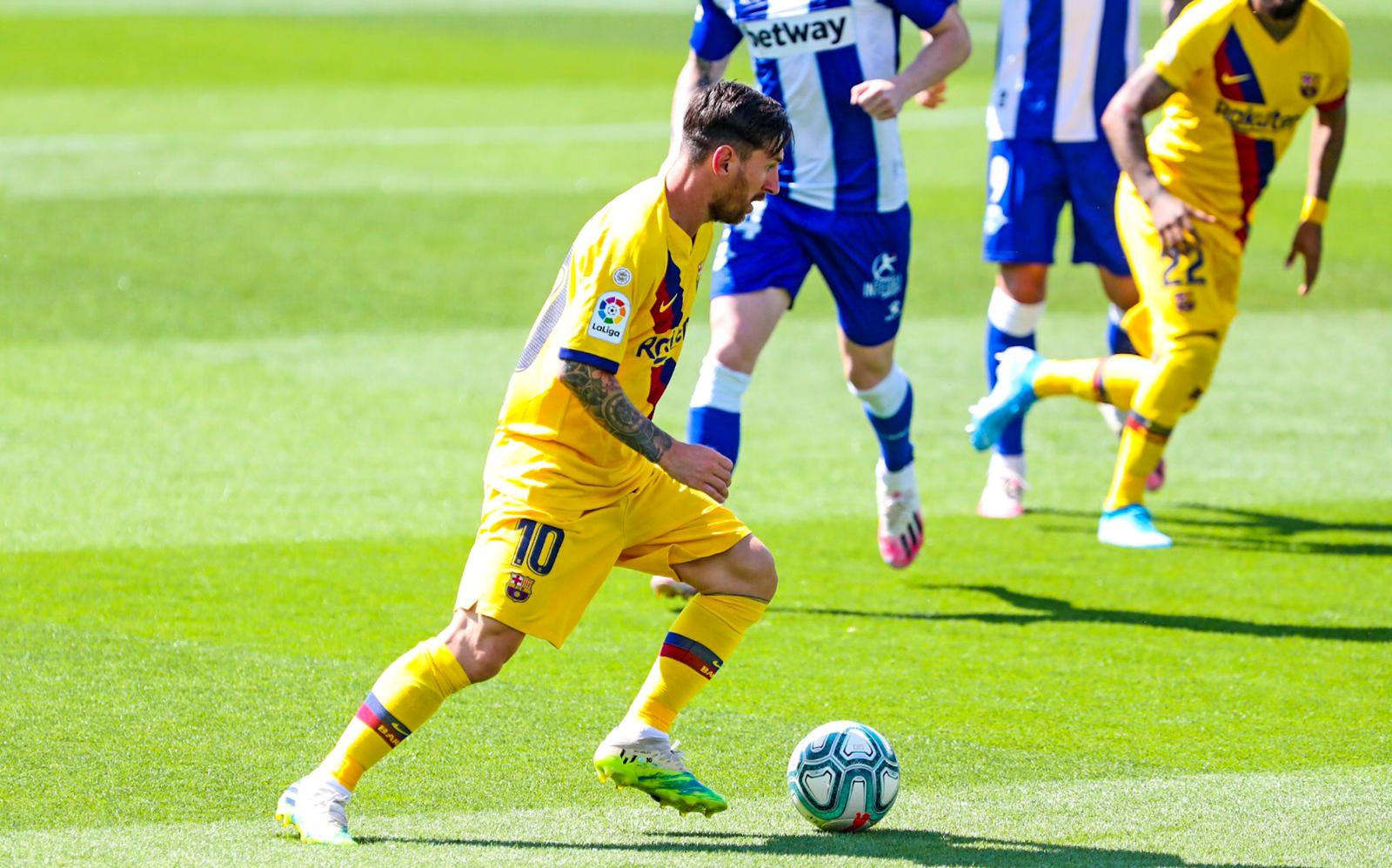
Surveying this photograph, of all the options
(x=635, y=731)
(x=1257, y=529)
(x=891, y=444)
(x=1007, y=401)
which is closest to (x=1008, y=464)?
(x=1007, y=401)

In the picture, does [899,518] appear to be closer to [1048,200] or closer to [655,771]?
[1048,200]

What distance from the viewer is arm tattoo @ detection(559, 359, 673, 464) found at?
457cm

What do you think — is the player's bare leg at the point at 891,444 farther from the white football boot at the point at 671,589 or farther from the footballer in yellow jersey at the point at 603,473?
the footballer in yellow jersey at the point at 603,473

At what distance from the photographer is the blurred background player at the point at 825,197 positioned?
7082mm

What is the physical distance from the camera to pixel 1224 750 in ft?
18.1

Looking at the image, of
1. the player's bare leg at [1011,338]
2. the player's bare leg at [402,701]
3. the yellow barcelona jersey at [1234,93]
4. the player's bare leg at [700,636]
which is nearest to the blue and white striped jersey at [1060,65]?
the player's bare leg at [1011,338]

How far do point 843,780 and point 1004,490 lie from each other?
13.0 ft

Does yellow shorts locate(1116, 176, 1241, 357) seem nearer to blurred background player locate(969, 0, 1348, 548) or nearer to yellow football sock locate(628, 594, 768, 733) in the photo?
blurred background player locate(969, 0, 1348, 548)

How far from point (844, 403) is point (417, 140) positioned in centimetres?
1150

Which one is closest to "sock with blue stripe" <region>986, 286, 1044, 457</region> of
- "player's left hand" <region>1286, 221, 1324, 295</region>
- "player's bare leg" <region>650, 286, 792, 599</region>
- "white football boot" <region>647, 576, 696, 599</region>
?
"player's left hand" <region>1286, 221, 1324, 295</region>

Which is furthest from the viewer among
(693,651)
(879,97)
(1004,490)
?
(1004,490)

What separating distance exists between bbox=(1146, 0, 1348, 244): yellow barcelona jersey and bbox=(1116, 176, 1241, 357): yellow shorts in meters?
0.14

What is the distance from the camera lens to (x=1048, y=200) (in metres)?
8.89

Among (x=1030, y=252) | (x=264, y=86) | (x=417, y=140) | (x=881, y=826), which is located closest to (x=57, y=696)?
(x=881, y=826)
